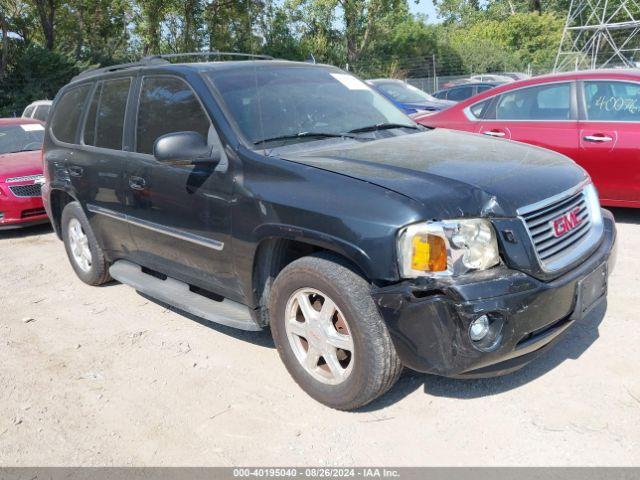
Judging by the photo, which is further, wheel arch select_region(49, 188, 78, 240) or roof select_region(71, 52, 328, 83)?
wheel arch select_region(49, 188, 78, 240)

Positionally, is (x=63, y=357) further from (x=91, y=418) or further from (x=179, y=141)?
(x=179, y=141)

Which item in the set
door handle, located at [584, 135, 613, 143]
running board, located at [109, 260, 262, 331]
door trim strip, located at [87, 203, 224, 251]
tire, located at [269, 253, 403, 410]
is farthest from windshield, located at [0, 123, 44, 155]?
door handle, located at [584, 135, 613, 143]

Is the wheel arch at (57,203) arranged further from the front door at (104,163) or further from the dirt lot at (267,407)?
the dirt lot at (267,407)

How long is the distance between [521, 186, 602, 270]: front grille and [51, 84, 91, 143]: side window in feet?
13.0

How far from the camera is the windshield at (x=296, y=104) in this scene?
382cm

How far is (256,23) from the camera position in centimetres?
3334

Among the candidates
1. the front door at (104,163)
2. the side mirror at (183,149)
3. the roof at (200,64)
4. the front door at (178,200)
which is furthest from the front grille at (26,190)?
the side mirror at (183,149)

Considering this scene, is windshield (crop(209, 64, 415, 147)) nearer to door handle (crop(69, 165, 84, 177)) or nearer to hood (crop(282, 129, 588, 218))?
hood (crop(282, 129, 588, 218))

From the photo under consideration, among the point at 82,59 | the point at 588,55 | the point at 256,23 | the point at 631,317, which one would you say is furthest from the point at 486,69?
the point at 631,317

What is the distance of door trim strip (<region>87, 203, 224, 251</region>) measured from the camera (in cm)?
383

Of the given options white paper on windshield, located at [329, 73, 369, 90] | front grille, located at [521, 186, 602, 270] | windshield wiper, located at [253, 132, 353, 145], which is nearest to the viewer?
front grille, located at [521, 186, 602, 270]

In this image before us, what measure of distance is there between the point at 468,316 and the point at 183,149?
1.84 m

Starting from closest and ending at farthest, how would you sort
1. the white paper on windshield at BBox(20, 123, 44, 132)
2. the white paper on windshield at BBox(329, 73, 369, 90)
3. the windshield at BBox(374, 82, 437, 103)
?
the white paper on windshield at BBox(329, 73, 369, 90), the white paper on windshield at BBox(20, 123, 44, 132), the windshield at BBox(374, 82, 437, 103)

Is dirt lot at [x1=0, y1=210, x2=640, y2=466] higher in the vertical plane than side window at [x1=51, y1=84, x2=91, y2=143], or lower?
lower
